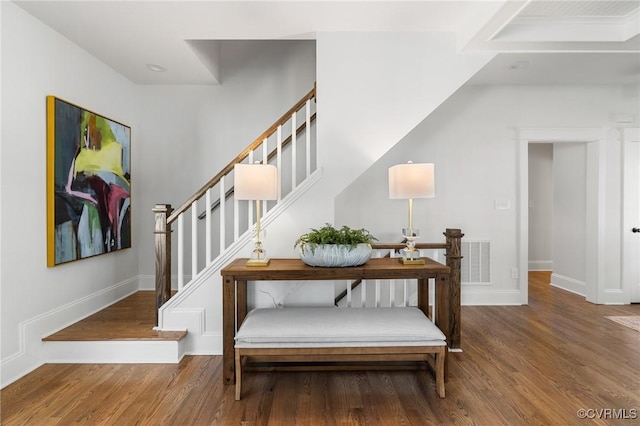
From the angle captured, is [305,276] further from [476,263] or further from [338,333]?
[476,263]

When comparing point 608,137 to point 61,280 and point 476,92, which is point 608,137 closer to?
point 476,92

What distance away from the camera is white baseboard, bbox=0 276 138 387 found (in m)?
2.58

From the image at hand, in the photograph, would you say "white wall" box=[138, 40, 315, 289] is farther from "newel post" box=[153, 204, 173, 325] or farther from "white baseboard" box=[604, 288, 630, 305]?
"white baseboard" box=[604, 288, 630, 305]

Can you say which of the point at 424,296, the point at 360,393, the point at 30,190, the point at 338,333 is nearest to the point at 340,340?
the point at 338,333

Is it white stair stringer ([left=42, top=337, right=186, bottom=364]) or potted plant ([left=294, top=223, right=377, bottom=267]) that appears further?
white stair stringer ([left=42, top=337, right=186, bottom=364])

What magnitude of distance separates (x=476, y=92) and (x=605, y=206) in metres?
2.15

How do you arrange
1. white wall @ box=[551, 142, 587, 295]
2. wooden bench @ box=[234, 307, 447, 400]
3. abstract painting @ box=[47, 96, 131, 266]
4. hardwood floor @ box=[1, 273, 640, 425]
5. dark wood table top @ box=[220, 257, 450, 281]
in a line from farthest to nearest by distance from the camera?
white wall @ box=[551, 142, 587, 295]
abstract painting @ box=[47, 96, 131, 266]
dark wood table top @ box=[220, 257, 450, 281]
wooden bench @ box=[234, 307, 447, 400]
hardwood floor @ box=[1, 273, 640, 425]

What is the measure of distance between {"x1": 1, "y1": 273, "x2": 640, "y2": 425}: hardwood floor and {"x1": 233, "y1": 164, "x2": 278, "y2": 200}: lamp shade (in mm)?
1328

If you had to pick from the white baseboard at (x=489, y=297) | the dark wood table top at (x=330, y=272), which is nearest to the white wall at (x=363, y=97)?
the dark wood table top at (x=330, y=272)

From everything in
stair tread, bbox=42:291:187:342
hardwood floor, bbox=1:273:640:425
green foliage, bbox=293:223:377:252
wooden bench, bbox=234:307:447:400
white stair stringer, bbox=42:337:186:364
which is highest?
green foliage, bbox=293:223:377:252

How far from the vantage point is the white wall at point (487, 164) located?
14.7 feet

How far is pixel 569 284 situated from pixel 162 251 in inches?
206

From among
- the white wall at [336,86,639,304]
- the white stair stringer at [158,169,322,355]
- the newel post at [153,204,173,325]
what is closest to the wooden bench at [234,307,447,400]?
the white stair stringer at [158,169,322,355]

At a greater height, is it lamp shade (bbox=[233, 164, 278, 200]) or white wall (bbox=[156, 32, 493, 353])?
white wall (bbox=[156, 32, 493, 353])
